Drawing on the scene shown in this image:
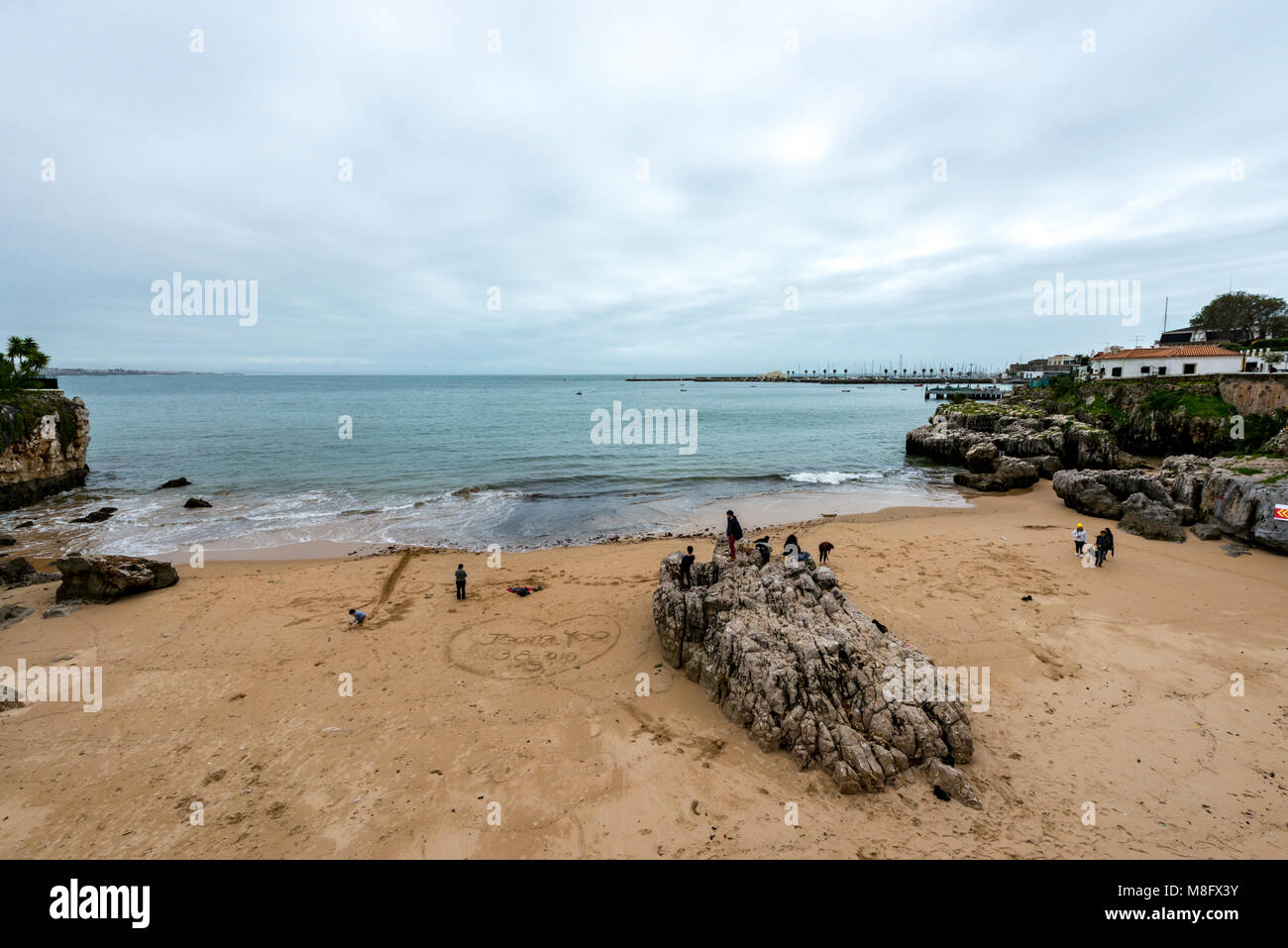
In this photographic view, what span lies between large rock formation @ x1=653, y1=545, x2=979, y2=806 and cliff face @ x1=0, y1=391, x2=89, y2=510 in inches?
1546

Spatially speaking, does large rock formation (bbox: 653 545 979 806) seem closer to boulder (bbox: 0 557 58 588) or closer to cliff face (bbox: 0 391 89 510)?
boulder (bbox: 0 557 58 588)

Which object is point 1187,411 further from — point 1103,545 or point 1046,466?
point 1103,545


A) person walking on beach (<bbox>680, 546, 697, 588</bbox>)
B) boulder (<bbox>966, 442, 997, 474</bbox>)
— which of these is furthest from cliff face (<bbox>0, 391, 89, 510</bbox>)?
boulder (<bbox>966, 442, 997, 474</bbox>)

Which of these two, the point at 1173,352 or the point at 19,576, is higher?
the point at 1173,352

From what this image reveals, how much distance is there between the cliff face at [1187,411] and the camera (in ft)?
106

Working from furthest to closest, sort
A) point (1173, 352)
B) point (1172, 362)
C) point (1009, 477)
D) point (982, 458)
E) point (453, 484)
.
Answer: point (1173, 352), point (1172, 362), point (982, 458), point (453, 484), point (1009, 477)

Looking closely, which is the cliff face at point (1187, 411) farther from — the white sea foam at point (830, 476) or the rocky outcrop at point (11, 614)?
the rocky outcrop at point (11, 614)

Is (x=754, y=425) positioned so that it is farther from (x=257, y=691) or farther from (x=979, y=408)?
(x=257, y=691)

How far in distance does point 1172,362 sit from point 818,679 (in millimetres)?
53299

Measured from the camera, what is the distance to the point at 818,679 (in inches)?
361

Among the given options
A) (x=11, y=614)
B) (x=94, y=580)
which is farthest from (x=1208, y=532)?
(x=11, y=614)

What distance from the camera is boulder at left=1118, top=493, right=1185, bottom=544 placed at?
19969 mm

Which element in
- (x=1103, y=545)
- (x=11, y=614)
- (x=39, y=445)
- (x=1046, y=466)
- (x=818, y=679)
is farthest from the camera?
(x=1046, y=466)

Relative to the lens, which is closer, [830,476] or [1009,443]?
[830,476]
